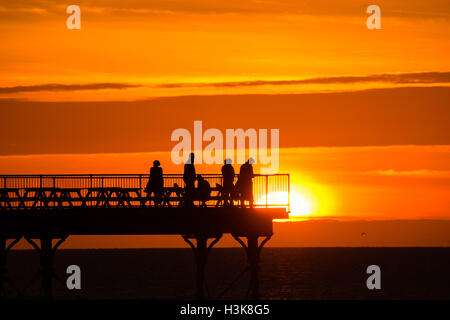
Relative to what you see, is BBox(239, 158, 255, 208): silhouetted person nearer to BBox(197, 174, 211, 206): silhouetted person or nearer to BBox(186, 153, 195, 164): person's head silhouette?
BBox(197, 174, 211, 206): silhouetted person

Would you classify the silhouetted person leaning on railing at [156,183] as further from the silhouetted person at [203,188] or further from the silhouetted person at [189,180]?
the silhouetted person at [203,188]

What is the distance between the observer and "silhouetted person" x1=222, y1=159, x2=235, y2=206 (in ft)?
164

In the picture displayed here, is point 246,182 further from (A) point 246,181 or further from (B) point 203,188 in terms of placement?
(B) point 203,188

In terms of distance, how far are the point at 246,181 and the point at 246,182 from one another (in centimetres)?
8

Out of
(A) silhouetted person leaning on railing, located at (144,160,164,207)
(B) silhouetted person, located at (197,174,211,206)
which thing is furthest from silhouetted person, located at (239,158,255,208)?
(A) silhouetted person leaning on railing, located at (144,160,164,207)

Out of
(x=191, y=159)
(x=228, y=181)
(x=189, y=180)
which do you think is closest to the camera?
(x=191, y=159)

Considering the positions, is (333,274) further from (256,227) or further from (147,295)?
(256,227)

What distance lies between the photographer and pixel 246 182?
165ft

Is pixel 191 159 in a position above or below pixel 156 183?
above

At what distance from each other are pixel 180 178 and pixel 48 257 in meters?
14.1

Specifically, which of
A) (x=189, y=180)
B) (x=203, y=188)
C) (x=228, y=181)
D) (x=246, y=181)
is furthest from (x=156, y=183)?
(x=246, y=181)

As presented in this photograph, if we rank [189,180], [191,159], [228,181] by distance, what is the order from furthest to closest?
[228,181] → [189,180] → [191,159]

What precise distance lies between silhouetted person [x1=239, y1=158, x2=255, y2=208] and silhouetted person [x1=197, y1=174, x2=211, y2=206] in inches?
60.0
